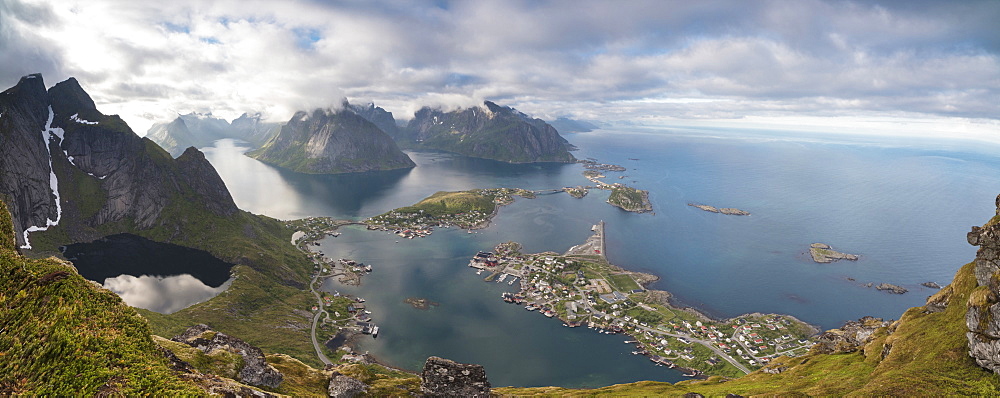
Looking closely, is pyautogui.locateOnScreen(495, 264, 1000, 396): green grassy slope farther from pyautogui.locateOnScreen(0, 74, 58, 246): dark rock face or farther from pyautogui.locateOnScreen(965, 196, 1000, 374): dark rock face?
pyautogui.locateOnScreen(0, 74, 58, 246): dark rock face

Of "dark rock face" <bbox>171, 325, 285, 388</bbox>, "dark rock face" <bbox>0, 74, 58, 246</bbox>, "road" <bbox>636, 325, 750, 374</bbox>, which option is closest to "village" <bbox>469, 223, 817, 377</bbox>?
"road" <bbox>636, 325, 750, 374</bbox>

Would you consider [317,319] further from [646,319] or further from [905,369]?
[905,369]

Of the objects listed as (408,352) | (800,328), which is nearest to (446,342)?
(408,352)

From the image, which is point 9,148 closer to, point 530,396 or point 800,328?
point 530,396

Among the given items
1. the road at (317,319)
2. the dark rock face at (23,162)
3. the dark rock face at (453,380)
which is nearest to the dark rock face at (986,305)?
the dark rock face at (453,380)

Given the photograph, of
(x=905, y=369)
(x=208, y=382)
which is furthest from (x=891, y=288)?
(x=208, y=382)

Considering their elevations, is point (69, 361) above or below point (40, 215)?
above

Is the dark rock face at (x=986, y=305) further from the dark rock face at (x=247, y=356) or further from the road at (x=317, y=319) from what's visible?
the road at (x=317, y=319)
